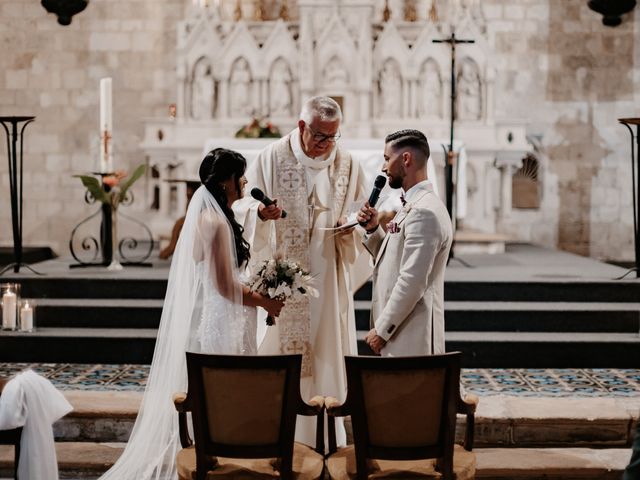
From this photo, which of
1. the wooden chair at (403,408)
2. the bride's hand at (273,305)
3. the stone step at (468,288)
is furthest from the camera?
the stone step at (468,288)

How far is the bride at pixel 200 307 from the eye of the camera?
3930 mm

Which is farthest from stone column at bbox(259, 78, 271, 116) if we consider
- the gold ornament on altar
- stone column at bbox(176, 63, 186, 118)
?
the gold ornament on altar

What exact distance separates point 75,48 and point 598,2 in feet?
20.3

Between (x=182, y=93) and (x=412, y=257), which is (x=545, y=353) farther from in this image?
(x=182, y=93)

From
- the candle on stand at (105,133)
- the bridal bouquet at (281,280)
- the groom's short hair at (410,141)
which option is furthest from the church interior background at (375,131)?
the groom's short hair at (410,141)

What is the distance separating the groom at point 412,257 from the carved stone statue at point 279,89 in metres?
6.65

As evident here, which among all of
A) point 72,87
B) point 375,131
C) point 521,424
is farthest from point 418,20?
point 521,424

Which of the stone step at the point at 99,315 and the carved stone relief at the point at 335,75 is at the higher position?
the carved stone relief at the point at 335,75

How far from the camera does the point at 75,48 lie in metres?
11.4

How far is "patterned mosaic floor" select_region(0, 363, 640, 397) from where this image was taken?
5.67 metres

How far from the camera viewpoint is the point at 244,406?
3326mm

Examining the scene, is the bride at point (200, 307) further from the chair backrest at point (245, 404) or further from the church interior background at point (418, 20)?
the church interior background at point (418, 20)

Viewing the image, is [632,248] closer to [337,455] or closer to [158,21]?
[158,21]

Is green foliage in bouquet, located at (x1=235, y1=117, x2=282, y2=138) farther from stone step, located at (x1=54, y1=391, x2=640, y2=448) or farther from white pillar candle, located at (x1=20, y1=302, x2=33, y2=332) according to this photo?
stone step, located at (x1=54, y1=391, x2=640, y2=448)
